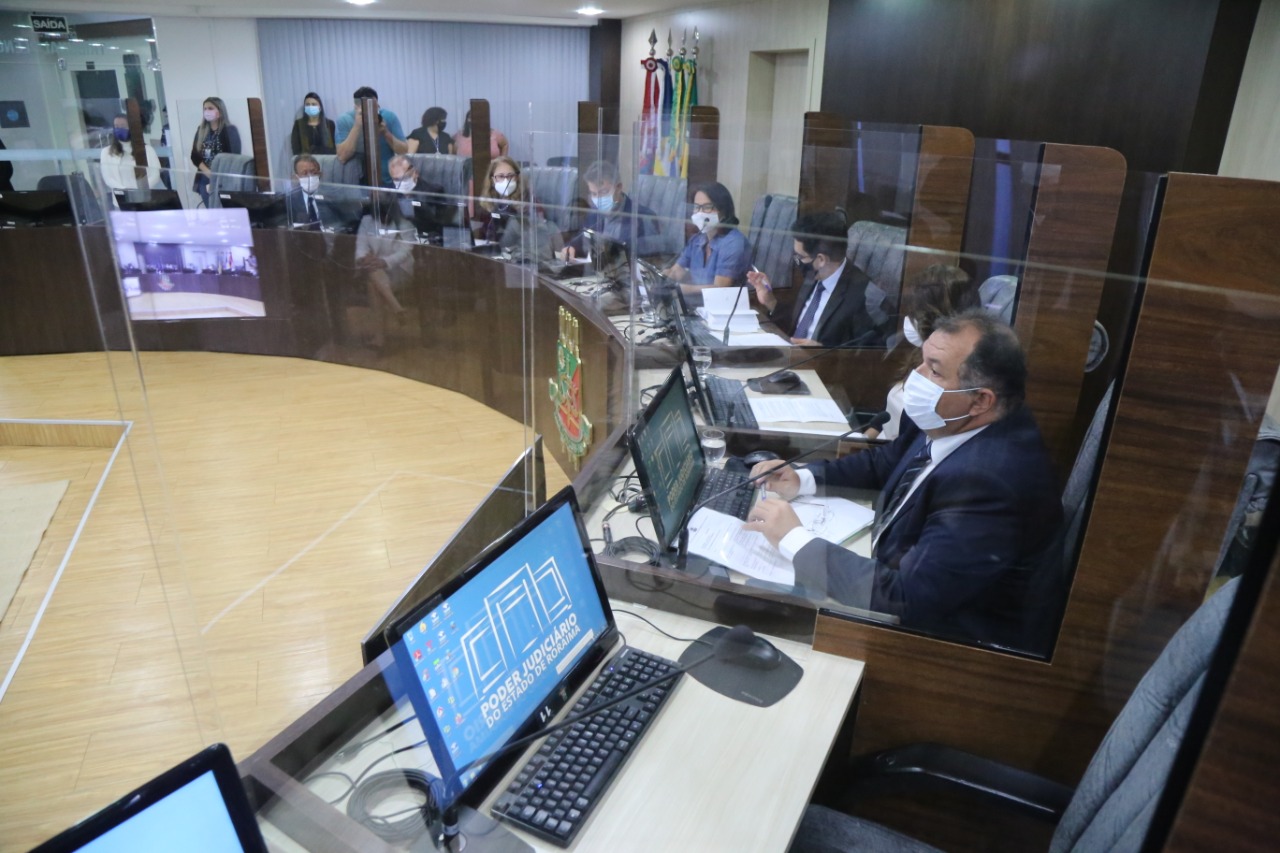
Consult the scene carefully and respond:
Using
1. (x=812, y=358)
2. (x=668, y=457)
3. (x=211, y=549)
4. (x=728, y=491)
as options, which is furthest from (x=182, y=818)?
(x=211, y=549)

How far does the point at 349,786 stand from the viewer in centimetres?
116

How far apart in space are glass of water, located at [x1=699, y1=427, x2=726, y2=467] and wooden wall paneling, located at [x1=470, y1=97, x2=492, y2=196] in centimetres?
269

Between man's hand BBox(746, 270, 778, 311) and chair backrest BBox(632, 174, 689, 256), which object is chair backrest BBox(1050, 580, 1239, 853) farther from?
chair backrest BBox(632, 174, 689, 256)

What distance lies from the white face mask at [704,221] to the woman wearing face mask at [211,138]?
393 centimetres

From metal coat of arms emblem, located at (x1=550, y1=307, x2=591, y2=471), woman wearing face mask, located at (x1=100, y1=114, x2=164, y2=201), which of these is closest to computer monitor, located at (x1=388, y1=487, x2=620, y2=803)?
metal coat of arms emblem, located at (x1=550, y1=307, x2=591, y2=471)

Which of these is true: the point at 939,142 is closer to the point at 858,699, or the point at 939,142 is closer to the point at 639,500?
the point at 639,500

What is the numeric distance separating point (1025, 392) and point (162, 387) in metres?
3.30

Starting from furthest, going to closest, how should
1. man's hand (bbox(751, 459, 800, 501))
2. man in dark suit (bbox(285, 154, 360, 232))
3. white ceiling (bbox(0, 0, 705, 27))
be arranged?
white ceiling (bbox(0, 0, 705, 27)), man in dark suit (bbox(285, 154, 360, 232)), man's hand (bbox(751, 459, 800, 501))

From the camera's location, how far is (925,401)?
5.50 ft

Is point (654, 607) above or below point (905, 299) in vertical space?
below

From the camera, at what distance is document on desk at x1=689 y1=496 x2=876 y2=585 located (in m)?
1.70

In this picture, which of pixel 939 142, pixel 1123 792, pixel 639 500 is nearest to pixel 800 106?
pixel 939 142

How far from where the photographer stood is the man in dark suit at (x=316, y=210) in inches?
169

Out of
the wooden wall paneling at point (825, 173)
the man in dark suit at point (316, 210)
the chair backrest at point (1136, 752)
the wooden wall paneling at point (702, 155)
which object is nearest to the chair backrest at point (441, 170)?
the man in dark suit at point (316, 210)
